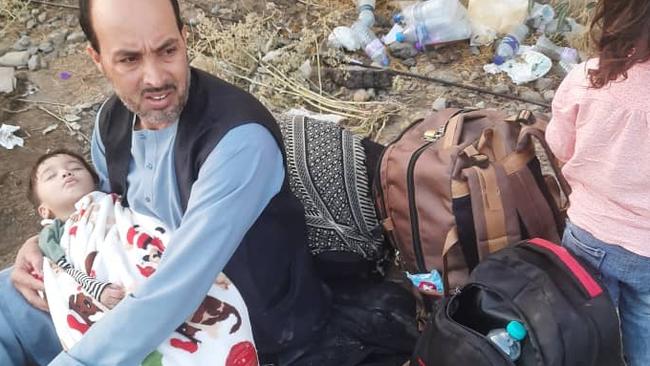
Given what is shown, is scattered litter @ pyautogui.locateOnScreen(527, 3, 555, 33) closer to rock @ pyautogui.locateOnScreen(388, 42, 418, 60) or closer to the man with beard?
rock @ pyautogui.locateOnScreen(388, 42, 418, 60)

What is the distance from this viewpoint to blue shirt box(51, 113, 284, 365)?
1.93 metres

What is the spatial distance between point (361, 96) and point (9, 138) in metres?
1.76

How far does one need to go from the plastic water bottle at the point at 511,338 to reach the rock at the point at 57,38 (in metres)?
3.53

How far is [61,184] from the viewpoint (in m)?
2.60

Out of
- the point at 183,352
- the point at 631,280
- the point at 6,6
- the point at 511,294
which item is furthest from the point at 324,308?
the point at 6,6

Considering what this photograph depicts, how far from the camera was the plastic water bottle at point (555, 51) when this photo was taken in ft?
12.6

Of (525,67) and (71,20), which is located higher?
(71,20)

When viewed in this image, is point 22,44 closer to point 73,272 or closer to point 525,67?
point 73,272

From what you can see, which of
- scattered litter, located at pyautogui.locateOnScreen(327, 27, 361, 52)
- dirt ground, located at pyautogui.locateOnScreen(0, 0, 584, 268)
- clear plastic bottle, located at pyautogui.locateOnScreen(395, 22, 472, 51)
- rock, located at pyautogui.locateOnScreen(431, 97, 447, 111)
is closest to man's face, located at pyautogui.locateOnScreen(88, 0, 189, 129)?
dirt ground, located at pyautogui.locateOnScreen(0, 0, 584, 268)

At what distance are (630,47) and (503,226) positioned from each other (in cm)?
74

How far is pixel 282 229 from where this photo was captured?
2.20 m

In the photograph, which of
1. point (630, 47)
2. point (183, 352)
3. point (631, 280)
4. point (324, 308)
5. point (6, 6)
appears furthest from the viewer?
point (6, 6)

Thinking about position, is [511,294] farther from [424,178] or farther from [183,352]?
[183,352]

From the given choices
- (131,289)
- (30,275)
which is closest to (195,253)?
(131,289)
